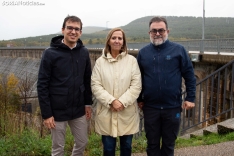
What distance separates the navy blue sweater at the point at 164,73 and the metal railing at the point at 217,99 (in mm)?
2252

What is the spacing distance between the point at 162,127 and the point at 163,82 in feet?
1.98

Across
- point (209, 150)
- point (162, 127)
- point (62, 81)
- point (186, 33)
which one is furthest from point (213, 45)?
point (186, 33)

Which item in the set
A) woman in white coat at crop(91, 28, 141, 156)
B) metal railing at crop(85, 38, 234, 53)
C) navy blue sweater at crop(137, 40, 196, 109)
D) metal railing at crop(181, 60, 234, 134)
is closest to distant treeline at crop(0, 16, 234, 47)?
metal railing at crop(85, 38, 234, 53)

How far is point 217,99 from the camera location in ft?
18.1

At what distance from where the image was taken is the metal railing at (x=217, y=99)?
17.8 ft

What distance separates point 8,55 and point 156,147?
62.2 m

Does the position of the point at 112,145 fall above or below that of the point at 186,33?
below

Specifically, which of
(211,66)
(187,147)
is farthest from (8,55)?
(187,147)

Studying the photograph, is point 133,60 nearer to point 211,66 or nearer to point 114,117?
point 114,117

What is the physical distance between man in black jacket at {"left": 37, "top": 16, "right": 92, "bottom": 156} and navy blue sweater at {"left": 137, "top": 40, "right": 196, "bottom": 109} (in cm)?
79

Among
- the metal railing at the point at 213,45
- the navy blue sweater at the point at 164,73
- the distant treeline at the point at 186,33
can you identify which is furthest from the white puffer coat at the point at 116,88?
the distant treeline at the point at 186,33

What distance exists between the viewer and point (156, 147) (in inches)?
133

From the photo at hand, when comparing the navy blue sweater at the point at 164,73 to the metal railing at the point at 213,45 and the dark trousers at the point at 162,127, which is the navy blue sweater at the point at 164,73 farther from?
the metal railing at the point at 213,45

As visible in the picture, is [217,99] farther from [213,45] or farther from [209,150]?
[213,45]
